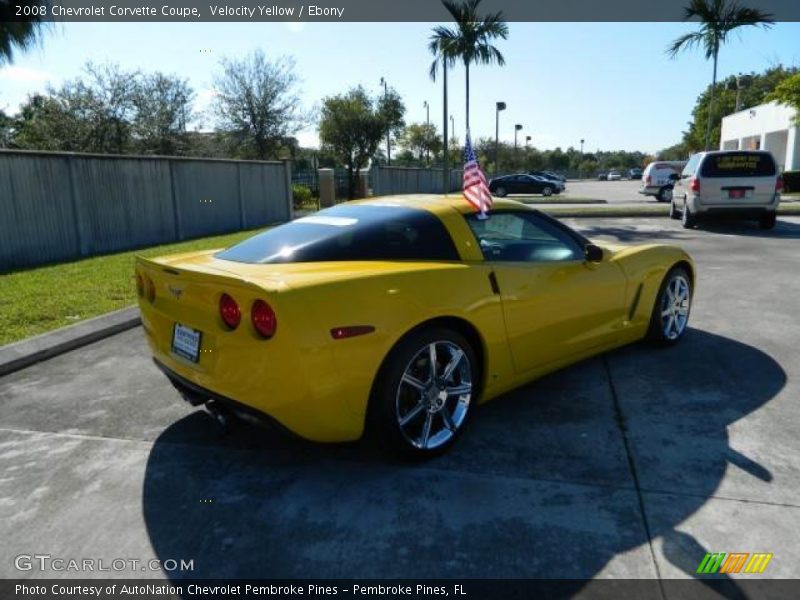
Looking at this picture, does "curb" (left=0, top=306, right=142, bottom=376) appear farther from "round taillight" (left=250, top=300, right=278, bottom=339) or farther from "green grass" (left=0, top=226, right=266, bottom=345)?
"round taillight" (left=250, top=300, right=278, bottom=339)

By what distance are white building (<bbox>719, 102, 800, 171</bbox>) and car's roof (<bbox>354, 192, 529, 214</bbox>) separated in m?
33.0

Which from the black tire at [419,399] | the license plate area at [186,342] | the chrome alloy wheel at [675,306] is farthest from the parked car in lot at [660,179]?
the license plate area at [186,342]

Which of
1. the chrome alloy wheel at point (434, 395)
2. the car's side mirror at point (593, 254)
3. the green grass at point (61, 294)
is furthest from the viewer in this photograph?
the green grass at point (61, 294)

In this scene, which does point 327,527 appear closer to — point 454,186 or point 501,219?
point 501,219

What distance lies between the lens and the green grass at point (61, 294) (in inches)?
227

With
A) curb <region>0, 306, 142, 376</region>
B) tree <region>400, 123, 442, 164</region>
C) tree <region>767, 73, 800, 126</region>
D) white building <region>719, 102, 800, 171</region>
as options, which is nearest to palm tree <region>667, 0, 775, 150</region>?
tree <region>767, 73, 800, 126</region>

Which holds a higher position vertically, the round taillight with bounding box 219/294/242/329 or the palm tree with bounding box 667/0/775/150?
the palm tree with bounding box 667/0/775/150

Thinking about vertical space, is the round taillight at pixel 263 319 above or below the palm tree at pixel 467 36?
below

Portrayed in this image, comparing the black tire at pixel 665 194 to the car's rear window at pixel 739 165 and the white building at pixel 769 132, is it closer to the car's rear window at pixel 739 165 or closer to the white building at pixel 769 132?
the white building at pixel 769 132

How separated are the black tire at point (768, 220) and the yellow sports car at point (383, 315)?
35.4ft

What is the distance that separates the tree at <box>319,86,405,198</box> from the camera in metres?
31.5

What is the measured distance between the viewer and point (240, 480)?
2914 millimetres

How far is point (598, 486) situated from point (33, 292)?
7.24 meters

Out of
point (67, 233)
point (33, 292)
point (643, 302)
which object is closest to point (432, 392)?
point (643, 302)
